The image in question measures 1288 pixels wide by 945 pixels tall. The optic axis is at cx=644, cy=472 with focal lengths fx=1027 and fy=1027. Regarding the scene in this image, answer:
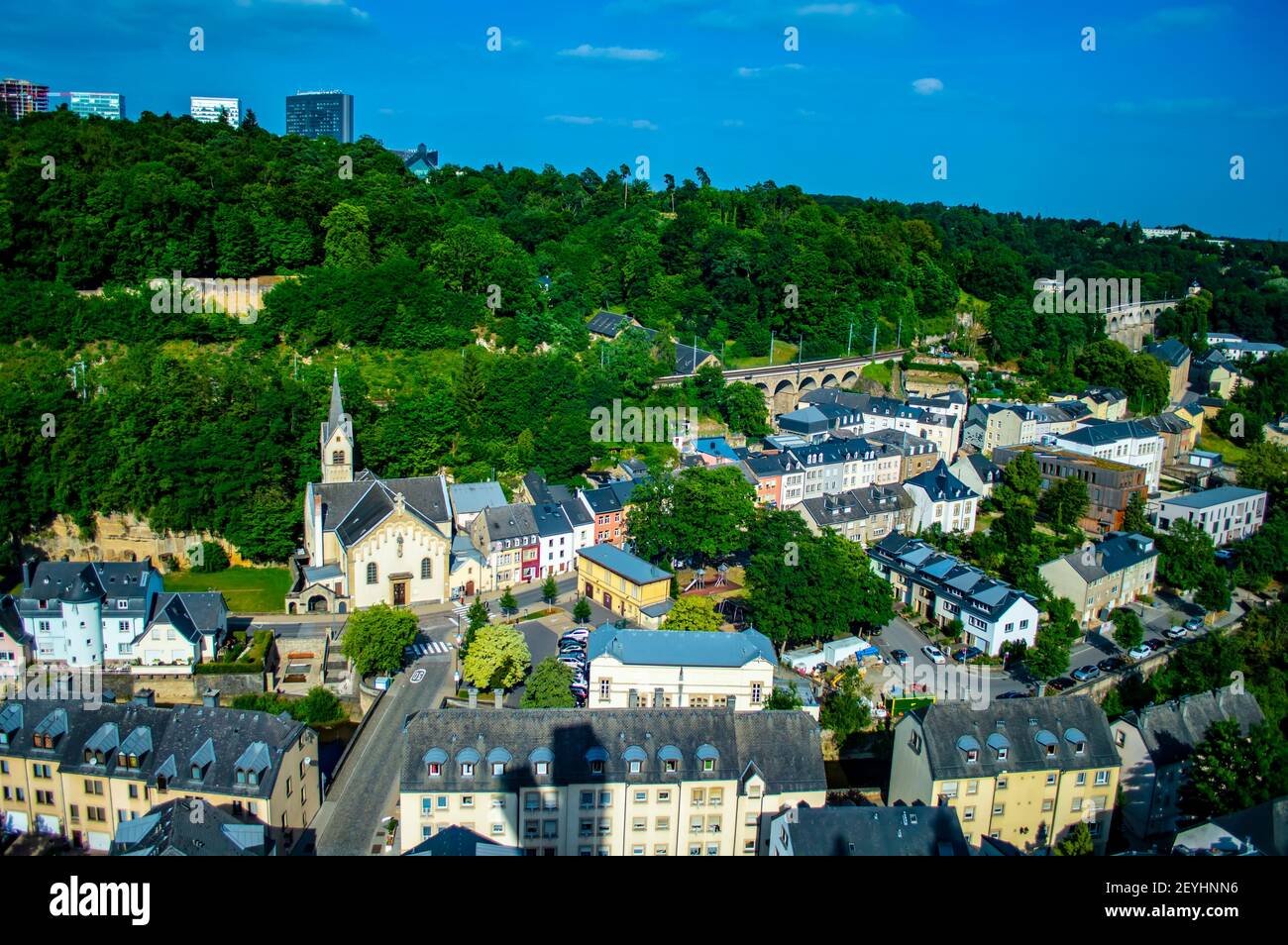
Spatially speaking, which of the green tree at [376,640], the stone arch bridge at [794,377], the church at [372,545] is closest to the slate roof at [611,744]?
the green tree at [376,640]

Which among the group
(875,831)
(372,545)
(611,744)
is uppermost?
(372,545)

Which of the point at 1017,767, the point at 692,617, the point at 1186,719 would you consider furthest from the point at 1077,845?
the point at 692,617

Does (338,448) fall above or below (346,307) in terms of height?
below

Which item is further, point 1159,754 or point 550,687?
point 550,687

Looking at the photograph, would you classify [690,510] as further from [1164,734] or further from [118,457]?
[118,457]

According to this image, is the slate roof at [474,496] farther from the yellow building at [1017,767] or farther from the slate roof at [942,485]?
the yellow building at [1017,767]

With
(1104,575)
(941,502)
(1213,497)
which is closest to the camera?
(1104,575)

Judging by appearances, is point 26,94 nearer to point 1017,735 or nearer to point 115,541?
point 115,541
